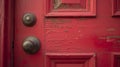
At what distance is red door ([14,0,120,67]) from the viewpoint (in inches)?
43.8

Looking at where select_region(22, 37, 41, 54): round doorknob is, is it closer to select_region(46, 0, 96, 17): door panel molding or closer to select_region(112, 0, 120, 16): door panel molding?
select_region(46, 0, 96, 17): door panel molding

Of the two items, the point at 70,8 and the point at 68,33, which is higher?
the point at 70,8

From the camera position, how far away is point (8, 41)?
1097 millimetres

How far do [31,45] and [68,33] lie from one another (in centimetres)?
19

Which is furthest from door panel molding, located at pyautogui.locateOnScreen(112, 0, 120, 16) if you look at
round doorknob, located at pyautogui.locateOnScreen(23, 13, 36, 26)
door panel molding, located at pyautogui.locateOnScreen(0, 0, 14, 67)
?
door panel molding, located at pyautogui.locateOnScreen(0, 0, 14, 67)

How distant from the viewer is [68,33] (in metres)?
1.12

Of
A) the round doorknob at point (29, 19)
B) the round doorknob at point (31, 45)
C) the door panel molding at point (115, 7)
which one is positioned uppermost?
the door panel molding at point (115, 7)

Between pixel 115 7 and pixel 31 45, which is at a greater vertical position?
pixel 115 7

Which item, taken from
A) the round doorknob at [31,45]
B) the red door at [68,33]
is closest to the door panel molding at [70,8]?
the red door at [68,33]

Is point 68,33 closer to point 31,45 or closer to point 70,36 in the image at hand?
point 70,36

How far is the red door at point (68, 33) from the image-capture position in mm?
1111

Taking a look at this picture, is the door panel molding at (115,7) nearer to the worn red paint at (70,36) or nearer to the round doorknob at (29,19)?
the worn red paint at (70,36)

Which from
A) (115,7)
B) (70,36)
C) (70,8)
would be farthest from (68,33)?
(115,7)

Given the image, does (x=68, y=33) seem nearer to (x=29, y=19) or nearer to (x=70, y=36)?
(x=70, y=36)
